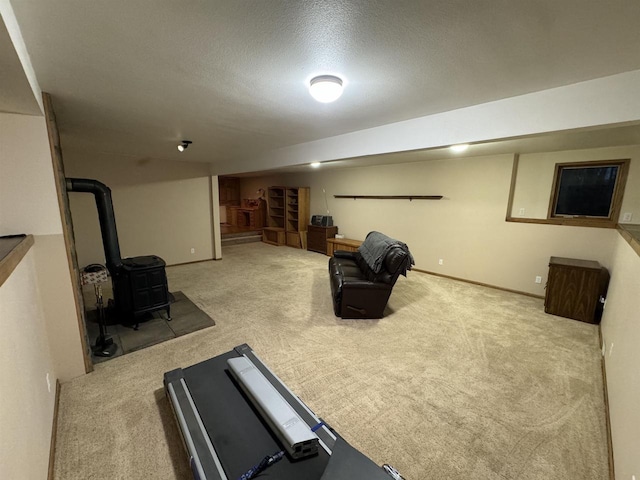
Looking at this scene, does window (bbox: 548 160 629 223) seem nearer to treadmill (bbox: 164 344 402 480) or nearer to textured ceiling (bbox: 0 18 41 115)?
treadmill (bbox: 164 344 402 480)

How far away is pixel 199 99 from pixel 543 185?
4727 mm

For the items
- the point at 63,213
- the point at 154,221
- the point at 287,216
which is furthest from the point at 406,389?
the point at 287,216

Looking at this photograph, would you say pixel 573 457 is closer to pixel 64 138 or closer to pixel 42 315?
pixel 42 315

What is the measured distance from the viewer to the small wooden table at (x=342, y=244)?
6122mm

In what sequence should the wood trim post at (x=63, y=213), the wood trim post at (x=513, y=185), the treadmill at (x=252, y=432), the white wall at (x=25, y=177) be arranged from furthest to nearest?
the wood trim post at (x=513, y=185) < the wood trim post at (x=63, y=213) < the white wall at (x=25, y=177) < the treadmill at (x=252, y=432)

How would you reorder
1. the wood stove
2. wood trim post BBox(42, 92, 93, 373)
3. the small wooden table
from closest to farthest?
wood trim post BBox(42, 92, 93, 373) → the wood stove → the small wooden table

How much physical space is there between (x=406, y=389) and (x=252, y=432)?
129 centimetres

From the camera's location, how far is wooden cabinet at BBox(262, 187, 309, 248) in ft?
24.8

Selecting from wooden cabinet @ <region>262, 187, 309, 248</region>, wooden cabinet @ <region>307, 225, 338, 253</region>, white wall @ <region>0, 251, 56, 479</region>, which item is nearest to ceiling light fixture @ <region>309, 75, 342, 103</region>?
white wall @ <region>0, 251, 56, 479</region>

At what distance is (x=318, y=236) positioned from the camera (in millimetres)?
7090

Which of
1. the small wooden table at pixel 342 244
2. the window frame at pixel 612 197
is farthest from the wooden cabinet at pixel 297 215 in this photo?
the window frame at pixel 612 197

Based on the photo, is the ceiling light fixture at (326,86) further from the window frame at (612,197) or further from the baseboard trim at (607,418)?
the window frame at (612,197)

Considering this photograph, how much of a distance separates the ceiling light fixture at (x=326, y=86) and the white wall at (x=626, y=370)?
229cm

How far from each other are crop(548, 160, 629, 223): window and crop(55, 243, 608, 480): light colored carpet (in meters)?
1.42
